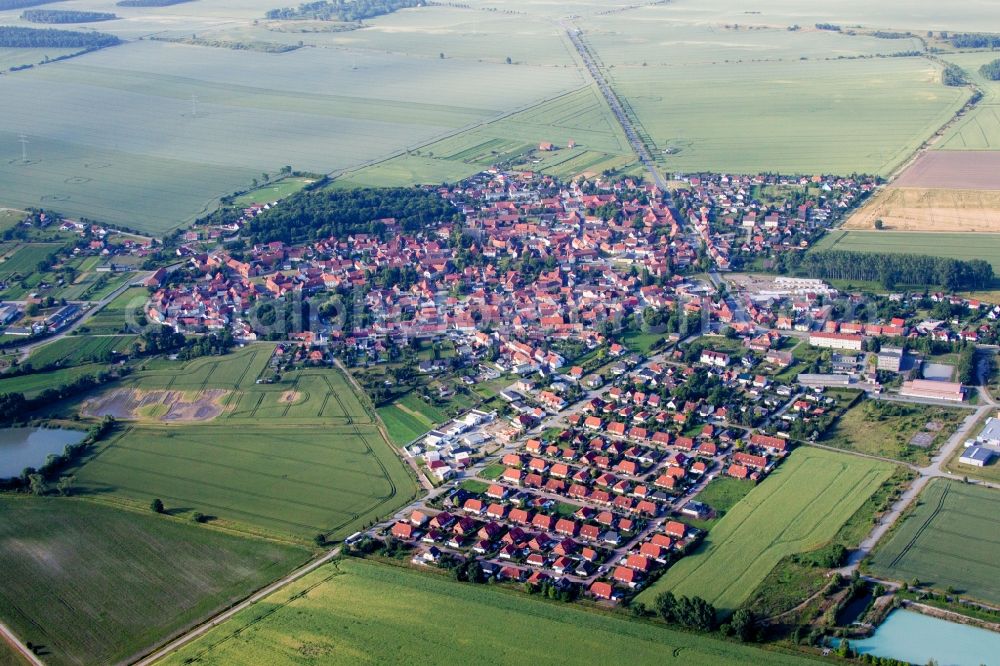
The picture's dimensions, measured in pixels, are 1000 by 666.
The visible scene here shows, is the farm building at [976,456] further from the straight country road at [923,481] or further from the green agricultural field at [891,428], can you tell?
the green agricultural field at [891,428]

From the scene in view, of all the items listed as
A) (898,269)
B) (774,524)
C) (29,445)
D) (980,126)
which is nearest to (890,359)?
(898,269)

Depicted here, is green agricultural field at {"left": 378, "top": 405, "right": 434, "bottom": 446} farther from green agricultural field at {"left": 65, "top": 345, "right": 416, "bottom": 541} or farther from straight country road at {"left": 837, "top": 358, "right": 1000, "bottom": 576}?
straight country road at {"left": 837, "top": 358, "right": 1000, "bottom": 576}

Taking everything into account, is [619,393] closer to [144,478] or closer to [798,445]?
[798,445]

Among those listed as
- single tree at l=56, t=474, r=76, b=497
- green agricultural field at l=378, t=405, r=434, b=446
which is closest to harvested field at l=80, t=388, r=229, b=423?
single tree at l=56, t=474, r=76, b=497

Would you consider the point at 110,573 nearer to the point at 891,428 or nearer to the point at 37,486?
the point at 37,486

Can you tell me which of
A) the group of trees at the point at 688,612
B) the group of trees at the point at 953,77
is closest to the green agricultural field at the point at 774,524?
the group of trees at the point at 688,612

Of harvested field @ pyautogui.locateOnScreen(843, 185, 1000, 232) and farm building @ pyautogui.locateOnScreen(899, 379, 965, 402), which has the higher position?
harvested field @ pyautogui.locateOnScreen(843, 185, 1000, 232)
